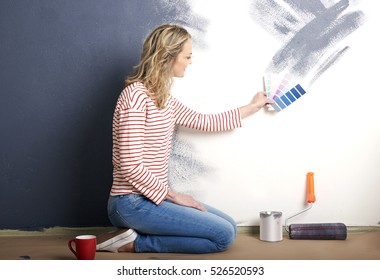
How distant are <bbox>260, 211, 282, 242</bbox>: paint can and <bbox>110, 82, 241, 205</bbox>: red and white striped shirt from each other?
420 millimetres

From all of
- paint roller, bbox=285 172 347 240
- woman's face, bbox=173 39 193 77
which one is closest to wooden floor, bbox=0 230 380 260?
paint roller, bbox=285 172 347 240

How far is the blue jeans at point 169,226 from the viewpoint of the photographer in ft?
6.37

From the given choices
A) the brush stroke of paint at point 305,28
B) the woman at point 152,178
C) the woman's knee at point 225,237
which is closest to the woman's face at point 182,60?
the woman at point 152,178

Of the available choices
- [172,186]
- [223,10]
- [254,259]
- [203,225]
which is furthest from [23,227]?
[223,10]

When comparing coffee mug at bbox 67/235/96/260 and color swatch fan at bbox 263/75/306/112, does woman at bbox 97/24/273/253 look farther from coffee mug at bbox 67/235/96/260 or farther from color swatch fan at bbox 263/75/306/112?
color swatch fan at bbox 263/75/306/112

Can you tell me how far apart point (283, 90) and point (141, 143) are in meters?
0.66

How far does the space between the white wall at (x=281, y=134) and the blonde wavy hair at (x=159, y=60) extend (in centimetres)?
25

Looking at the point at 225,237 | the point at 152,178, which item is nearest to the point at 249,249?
the point at 225,237

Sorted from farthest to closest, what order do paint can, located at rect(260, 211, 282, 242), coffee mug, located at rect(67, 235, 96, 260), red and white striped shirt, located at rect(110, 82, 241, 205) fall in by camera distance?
paint can, located at rect(260, 211, 282, 242)
red and white striped shirt, located at rect(110, 82, 241, 205)
coffee mug, located at rect(67, 235, 96, 260)

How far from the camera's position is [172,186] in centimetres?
228

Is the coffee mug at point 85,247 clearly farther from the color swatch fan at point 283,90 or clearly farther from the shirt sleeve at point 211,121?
the color swatch fan at point 283,90

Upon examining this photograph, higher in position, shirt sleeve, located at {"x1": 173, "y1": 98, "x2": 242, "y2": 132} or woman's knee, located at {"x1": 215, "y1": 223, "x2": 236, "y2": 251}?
shirt sleeve, located at {"x1": 173, "y1": 98, "x2": 242, "y2": 132}

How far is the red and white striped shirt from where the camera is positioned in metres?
1.90

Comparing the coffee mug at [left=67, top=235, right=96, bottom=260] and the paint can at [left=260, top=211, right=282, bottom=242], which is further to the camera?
the paint can at [left=260, top=211, right=282, bottom=242]
